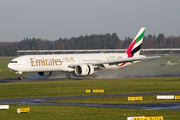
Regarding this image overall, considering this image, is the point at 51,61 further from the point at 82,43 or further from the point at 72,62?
the point at 82,43

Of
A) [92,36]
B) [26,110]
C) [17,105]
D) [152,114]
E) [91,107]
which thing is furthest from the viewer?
[92,36]

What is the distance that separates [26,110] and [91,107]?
5489 mm

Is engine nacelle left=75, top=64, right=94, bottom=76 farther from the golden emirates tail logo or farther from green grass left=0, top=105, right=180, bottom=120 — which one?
green grass left=0, top=105, right=180, bottom=120

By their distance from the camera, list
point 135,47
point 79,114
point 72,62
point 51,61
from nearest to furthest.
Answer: point 79,114 → point 51,61 → point 72,62 → point 135,47

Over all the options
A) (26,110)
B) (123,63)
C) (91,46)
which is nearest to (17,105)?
(26,110)

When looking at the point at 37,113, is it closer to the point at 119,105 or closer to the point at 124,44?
the point at 119,105

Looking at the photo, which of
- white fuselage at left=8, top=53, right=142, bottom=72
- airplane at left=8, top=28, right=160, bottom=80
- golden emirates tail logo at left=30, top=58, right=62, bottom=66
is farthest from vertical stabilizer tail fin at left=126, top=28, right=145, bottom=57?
golden emirates tail logo at left=30, top=58, right=62, bottom=66

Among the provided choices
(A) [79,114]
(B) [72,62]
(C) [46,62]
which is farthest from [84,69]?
(A) [79,114]

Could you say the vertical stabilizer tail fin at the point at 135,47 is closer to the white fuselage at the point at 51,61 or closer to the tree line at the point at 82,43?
the white fuselage at the point at 51,61

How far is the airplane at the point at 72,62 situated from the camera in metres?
57.6

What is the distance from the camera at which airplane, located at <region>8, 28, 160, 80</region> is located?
5761cm

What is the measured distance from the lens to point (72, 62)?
62188mm

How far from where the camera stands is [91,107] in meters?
27.8

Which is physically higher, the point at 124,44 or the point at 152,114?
the point at 124,44
